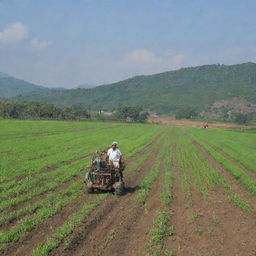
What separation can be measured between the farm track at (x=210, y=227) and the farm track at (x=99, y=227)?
5.63ft

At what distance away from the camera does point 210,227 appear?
32.9 ft

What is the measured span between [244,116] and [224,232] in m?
152

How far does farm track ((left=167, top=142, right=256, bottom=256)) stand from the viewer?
8461 mm

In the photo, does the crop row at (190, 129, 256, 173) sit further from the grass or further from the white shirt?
the grass

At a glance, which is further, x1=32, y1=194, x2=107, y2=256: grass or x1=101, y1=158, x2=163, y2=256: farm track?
x1=101, y1=158, x2=163, y2=256: farm track

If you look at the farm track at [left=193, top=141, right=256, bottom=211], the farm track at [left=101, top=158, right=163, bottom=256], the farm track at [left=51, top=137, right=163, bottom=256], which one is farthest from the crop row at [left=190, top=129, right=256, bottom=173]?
the farm track at [left=51, top=137, right=163, bottom=256]

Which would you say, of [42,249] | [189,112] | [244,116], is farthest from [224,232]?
[189,112]

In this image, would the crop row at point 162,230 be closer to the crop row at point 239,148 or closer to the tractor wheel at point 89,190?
the tractor wheel at point 89,190

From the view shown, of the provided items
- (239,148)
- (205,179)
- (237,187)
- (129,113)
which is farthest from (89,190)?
(129,113)

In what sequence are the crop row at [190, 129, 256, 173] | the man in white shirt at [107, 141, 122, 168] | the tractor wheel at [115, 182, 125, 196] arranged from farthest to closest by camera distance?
1. the crop row at [190, 129, 256, 173]
2. the man in white shirt at [107, 141, 122, 168]
3. the tractor wheel at [115, 182, 125, 196]

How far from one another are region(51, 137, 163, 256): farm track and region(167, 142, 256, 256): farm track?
67.5 inches

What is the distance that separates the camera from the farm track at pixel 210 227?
846 cm

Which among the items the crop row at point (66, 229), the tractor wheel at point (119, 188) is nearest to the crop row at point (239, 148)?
the tractor wheel at point (119, 188)

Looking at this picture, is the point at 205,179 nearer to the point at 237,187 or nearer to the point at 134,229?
the point at 237,187
